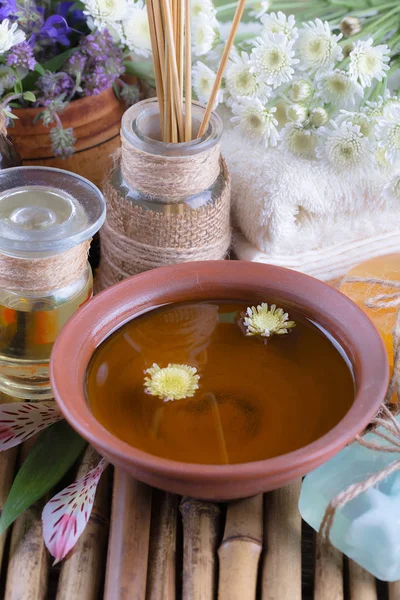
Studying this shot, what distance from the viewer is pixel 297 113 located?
2.85ft

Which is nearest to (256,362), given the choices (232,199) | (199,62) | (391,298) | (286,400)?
(286,400)

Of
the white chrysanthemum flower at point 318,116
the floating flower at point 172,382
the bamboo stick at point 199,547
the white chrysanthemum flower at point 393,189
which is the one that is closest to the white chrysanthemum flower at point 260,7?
the white chrysanthemum flower at point 318,116

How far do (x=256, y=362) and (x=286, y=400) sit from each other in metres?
0.05

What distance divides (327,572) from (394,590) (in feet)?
0.17

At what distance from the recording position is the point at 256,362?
69 cm

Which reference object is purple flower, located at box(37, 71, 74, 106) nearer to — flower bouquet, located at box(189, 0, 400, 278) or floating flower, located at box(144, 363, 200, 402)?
flower bouquet, located at box(189, 0, 400, 278)

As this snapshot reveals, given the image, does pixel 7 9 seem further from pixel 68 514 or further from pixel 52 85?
pixel 68 514

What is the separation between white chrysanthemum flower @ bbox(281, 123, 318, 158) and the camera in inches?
34.9

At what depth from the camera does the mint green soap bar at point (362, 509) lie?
58 centimetres

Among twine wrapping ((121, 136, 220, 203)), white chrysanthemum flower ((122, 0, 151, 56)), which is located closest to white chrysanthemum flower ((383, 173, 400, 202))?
twine wrapping ((121, 136, 220, 203))

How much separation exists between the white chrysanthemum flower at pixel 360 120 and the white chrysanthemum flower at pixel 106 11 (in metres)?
0.27

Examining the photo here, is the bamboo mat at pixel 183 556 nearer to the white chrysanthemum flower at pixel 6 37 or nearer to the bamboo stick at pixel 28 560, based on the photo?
the bamboo stick at pixel 28 560

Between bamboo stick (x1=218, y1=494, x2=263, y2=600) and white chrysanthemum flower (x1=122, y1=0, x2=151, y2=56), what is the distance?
0.55m

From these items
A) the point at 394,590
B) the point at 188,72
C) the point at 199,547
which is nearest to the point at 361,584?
the point at 394,590
